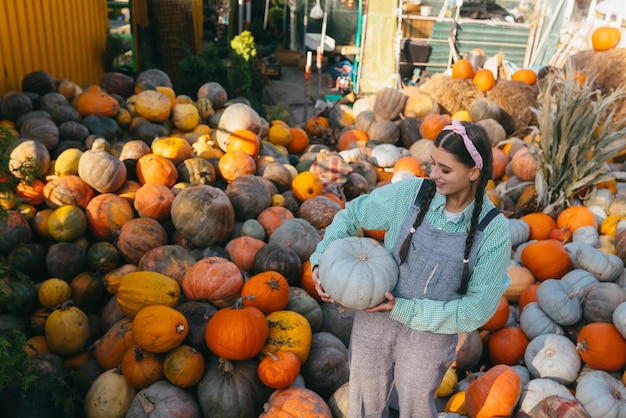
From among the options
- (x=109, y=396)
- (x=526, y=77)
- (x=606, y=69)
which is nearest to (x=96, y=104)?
(x=109, y=396)

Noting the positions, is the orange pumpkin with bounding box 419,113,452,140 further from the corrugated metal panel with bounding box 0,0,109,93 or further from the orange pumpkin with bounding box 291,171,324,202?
the corrugated metal panel with bounding box 0,0,109,93

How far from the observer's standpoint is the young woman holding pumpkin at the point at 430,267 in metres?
2.29

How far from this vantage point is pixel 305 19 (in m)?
16.1


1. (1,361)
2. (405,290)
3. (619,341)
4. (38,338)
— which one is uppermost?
(405,290)

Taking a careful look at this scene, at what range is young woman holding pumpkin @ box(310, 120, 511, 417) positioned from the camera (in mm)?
2293

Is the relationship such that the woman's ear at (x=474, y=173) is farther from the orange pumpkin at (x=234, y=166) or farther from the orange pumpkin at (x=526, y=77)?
the orange pumpkin at (x=526, y=77)

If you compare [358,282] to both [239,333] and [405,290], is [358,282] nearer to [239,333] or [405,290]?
[405,290]

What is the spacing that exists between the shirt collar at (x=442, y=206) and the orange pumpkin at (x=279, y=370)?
5.37 ft

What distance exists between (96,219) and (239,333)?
220cm

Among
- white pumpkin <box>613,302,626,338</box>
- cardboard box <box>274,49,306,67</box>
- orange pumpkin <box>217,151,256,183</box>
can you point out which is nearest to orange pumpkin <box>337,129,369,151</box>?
orange pumpkin <box>217,151,256,183</box>

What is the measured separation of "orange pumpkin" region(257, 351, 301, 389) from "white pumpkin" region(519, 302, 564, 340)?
2.05m

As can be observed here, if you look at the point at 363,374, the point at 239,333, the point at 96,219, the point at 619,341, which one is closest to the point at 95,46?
the point at 96,219

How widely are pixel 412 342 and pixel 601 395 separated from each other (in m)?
1.81

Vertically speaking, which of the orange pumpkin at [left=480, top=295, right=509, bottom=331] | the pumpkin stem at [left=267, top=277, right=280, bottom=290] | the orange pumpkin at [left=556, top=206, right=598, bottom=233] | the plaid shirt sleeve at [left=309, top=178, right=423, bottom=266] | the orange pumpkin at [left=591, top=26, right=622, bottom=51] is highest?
the orange pumpkin at [left=591, top=26, right=622, bottom=51]
